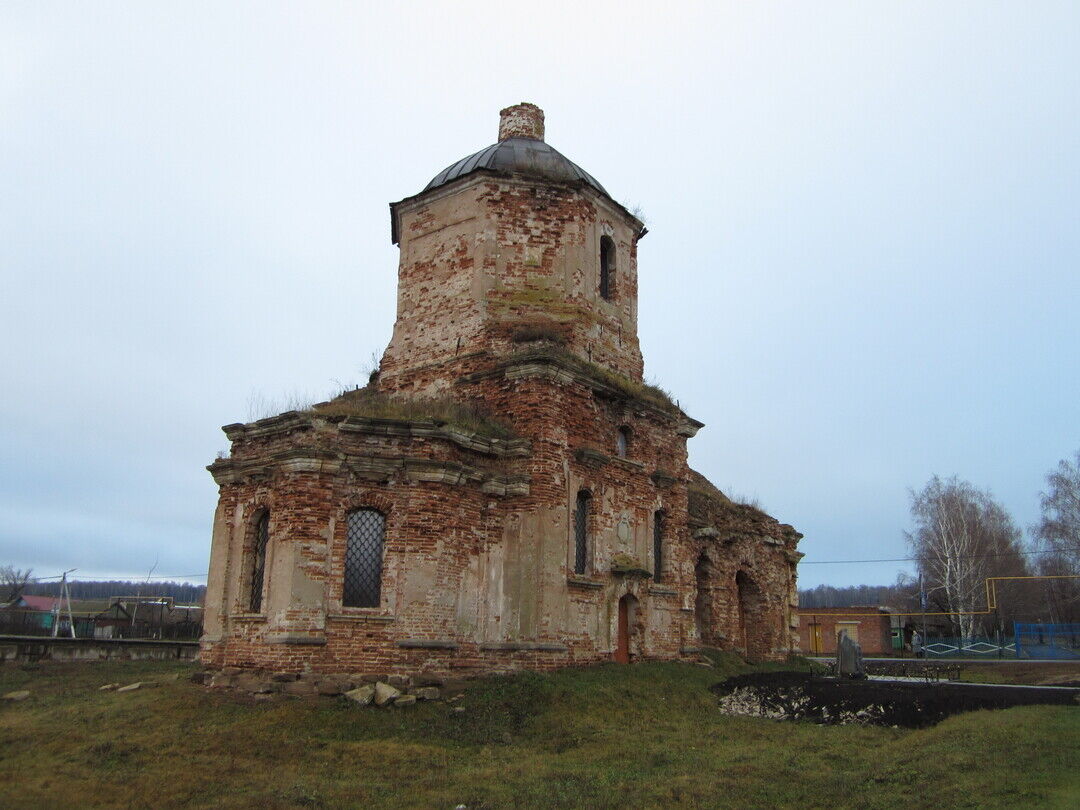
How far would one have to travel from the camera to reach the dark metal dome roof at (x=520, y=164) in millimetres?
17766

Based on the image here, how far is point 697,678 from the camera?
16.0 metres

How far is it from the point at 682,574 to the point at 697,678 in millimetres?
2431

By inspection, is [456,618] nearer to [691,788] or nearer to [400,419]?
[400,419]

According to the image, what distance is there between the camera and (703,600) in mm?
20953

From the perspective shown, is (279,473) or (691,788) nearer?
(691,788)

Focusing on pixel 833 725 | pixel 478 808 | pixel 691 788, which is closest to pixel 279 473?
pixel 478 808

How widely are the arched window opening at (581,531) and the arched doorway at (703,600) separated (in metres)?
5.65

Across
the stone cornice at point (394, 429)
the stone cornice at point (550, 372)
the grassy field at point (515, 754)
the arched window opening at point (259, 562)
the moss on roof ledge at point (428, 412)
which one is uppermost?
the stone cornice at point (550, 372)

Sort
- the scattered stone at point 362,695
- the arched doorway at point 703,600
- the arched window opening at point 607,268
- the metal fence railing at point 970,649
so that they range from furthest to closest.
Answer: the metal fence railing at point 970,649 → the arched doorway at point 703,600 → the arched window opening at point 607,268 → the scattered stone at point 362,695

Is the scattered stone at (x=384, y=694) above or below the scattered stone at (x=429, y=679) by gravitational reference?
below

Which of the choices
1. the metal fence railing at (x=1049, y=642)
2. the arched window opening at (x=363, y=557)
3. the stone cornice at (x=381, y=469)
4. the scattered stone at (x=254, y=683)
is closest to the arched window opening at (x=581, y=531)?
the stone cornice at (x=381, y=469)

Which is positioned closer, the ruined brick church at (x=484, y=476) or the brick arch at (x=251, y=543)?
the ruined brick church at (x=484, y=476)

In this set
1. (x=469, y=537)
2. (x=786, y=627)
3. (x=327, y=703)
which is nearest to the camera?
(x=327, y=703)

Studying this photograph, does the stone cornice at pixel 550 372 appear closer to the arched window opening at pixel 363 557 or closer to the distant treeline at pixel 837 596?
the arched window opening at pixel 363 557
